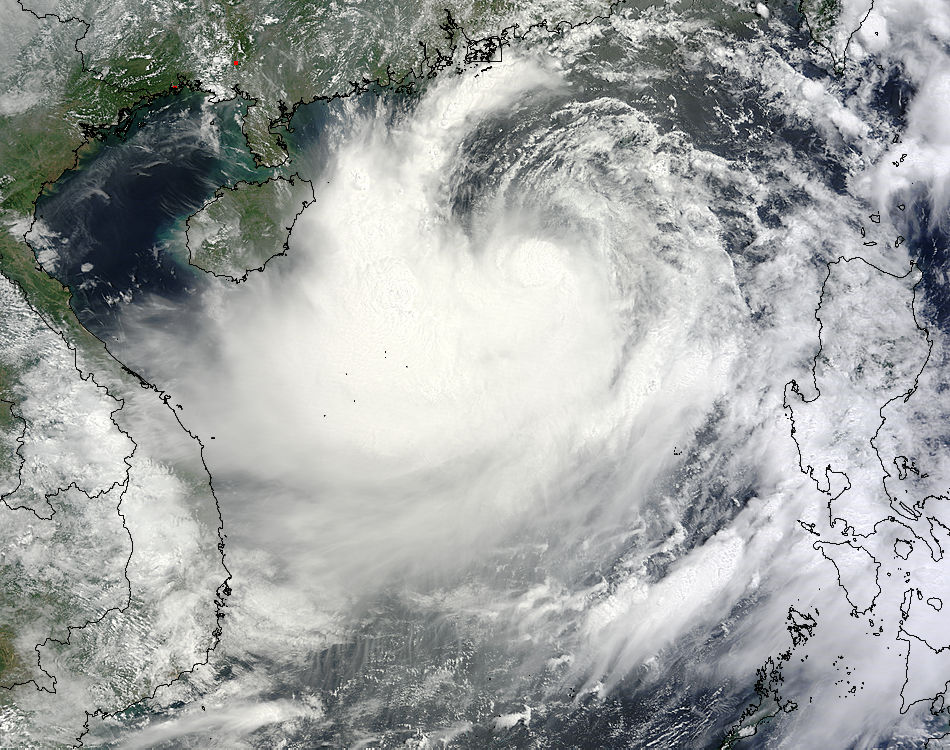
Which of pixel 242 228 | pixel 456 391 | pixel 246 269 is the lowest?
pixel 456 391

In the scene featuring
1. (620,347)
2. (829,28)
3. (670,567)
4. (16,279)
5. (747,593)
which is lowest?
(747,593)

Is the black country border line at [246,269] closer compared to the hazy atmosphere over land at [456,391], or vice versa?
the hazy atmosphere over land at [456,391]

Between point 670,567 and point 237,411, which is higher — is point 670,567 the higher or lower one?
the lower one

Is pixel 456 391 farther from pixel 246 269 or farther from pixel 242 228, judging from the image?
pixel 242 228

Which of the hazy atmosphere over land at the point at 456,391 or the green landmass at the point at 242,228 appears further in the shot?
the green landmass at the point at 242,228

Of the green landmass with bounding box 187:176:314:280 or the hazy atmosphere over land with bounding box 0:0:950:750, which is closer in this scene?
the hazy atmosphere over land with bounding box 0:0:950:750

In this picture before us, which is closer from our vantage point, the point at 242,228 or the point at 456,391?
the point at 456,391

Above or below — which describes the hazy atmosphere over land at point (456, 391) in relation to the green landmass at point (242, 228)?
below

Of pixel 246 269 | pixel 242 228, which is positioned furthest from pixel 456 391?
pixel 242 228

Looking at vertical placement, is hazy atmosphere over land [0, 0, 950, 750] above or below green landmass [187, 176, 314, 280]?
below

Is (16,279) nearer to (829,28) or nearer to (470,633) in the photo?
(470,633)

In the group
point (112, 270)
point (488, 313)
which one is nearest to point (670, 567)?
point (488, 313)
